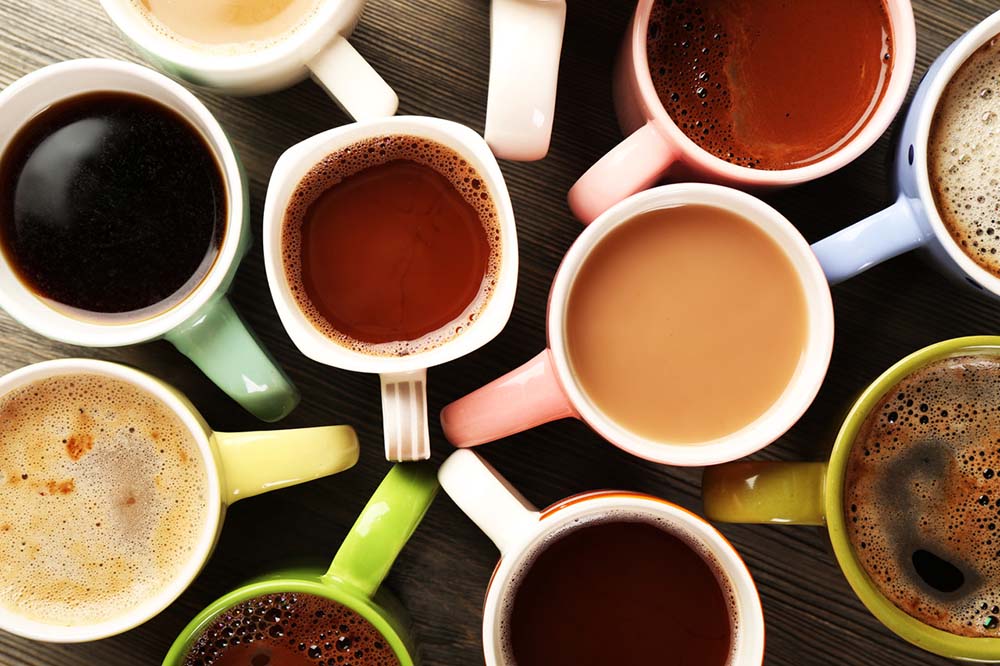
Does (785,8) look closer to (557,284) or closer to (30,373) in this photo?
(557,284)

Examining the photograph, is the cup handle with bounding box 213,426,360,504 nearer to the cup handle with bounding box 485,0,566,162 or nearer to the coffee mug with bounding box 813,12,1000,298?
the cup handle with bounding box 485,0,566,162

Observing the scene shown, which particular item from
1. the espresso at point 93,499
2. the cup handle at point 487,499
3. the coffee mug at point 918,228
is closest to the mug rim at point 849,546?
the coffee mug at point 918,228

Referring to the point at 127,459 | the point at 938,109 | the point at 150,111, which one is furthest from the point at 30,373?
the point at 938,109

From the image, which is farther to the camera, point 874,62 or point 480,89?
point 480,89

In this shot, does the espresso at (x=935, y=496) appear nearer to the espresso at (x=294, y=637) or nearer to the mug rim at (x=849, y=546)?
the mug rim at (x=849, y=546)

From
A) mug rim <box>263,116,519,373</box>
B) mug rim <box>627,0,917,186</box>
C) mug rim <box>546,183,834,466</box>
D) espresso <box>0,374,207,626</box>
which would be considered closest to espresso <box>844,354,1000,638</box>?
mug rim <box>546,183,834,466</box>

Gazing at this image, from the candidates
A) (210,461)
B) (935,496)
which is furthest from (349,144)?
(935,496)
